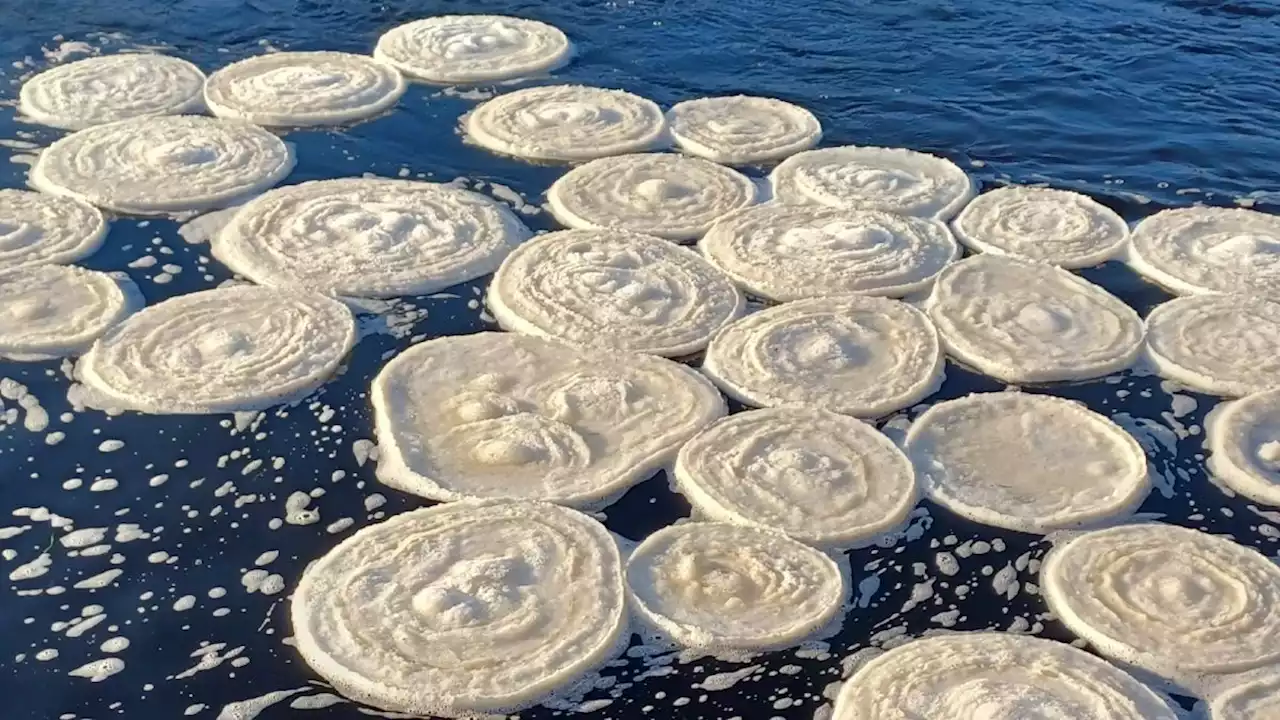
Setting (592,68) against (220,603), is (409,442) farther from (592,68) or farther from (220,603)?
(592,68)

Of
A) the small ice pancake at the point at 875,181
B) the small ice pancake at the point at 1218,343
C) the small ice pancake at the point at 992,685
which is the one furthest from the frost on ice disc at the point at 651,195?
the small ice pancake at the point at 992,685

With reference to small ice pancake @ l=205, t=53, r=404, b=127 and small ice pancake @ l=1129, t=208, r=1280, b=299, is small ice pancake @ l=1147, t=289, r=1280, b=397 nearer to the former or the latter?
small ice pancake @ l=1129, t=208, r=1280, b=299

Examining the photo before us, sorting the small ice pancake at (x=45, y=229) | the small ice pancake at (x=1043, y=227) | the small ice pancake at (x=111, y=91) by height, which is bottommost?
the small ice pancake at (x=45, y=229)

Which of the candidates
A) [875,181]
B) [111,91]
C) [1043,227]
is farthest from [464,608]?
[111,91]

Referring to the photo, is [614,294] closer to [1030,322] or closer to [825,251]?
[825,251]

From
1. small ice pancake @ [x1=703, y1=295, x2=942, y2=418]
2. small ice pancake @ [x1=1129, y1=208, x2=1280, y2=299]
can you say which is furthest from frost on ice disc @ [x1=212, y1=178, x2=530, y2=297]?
small ice pancake @ [x1=1129, y1=208, x2=1280, y2=299]

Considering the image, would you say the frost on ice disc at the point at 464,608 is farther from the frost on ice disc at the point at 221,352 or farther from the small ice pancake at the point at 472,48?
the small ice pancake at the point at 472,48
